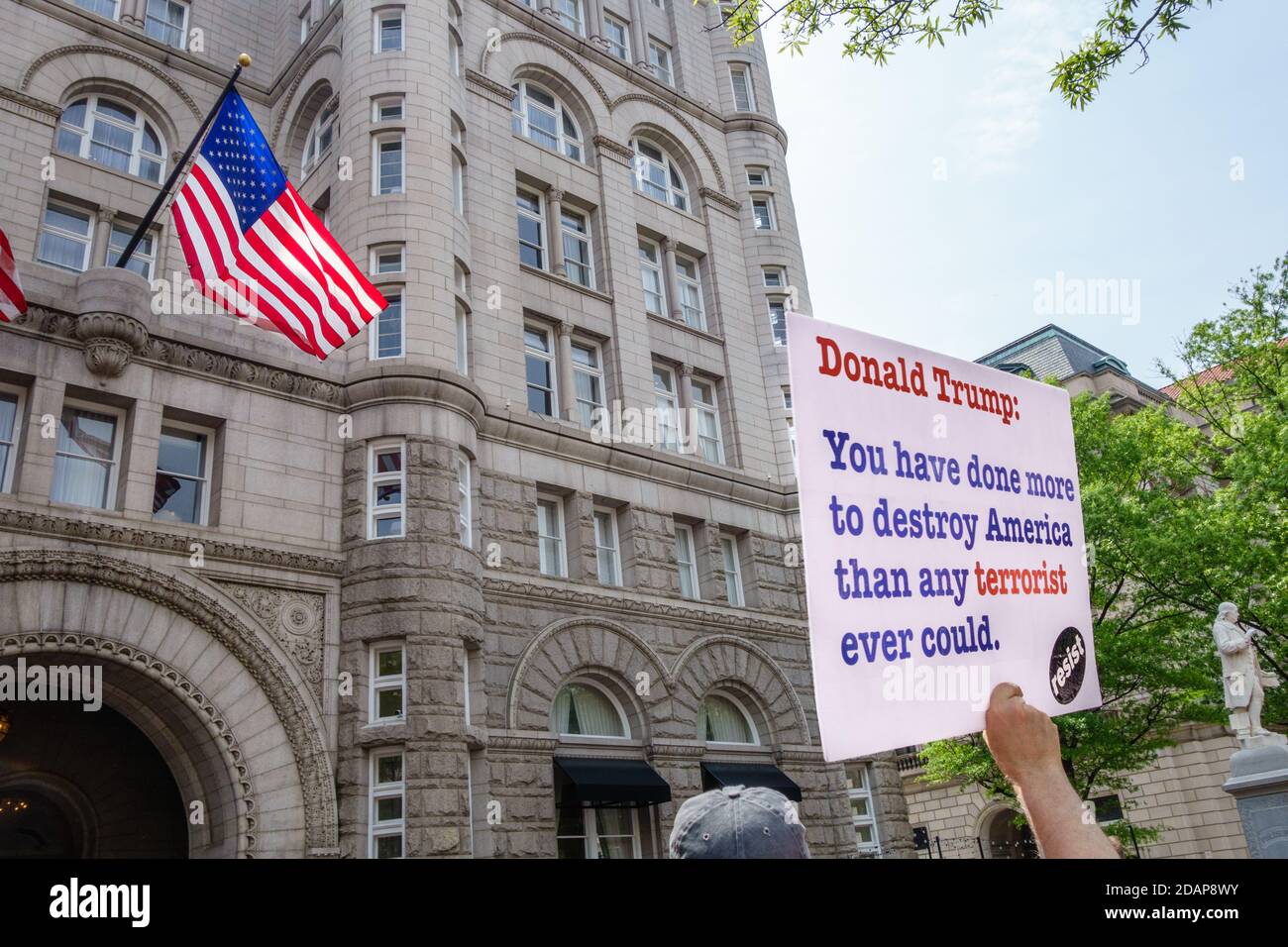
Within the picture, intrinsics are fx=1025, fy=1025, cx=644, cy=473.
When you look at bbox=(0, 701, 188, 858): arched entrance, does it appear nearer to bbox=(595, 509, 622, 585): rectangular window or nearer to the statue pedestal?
bbox=(595, 509, 622, 585): rectangular window

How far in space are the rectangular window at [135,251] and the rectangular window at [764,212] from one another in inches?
693

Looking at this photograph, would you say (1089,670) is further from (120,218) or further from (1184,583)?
(1184,583)

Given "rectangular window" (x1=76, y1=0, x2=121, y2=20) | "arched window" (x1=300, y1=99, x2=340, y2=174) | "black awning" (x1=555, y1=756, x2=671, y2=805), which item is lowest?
"black awning" (x1=555, y1=756, x2=671, y2=805)

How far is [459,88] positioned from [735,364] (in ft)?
33.4

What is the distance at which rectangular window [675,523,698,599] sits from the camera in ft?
81.3

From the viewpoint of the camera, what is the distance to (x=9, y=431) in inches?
658

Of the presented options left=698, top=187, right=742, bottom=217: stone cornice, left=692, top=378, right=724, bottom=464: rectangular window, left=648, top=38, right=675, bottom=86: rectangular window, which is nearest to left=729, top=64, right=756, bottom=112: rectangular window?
left=648, top=38, right=675, bottom=86: rectangular window

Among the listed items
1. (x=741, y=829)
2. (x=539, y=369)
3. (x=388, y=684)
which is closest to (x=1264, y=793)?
(x=388, y=684)

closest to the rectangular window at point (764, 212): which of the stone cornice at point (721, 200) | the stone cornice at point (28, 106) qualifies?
the stone cornice at point (721, 200)

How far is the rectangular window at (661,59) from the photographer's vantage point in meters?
32.5

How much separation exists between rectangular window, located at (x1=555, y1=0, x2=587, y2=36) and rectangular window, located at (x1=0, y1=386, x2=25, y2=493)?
1947 centimetres

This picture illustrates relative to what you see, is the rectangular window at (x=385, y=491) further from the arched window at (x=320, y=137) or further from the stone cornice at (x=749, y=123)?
the stone cornice at (x=749, y=123)
